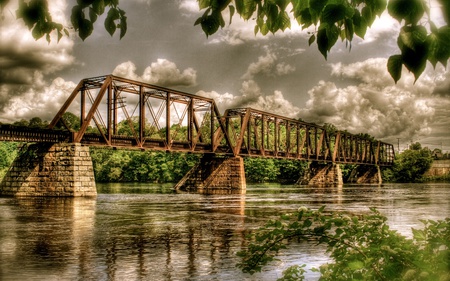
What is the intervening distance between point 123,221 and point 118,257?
34.0 ft

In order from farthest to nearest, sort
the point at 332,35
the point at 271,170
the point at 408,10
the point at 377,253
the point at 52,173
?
the point at 271,170 < the point at 52,173 < the point at 377,253 < the point at 332,35 < the point at 408,10

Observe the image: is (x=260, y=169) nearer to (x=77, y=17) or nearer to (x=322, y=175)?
(x=322, y=175)

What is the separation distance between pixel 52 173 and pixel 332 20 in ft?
146

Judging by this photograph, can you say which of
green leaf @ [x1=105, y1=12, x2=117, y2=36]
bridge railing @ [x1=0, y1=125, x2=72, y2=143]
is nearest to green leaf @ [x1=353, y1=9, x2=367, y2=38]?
green leaf @ [x1=105, y1=12, x2=117, y2=36]

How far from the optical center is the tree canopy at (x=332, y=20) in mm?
2424

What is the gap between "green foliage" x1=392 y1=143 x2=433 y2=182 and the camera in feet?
463

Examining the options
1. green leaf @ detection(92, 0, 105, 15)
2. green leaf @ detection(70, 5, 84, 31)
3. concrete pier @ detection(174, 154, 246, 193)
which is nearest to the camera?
green leaf @ detection(70, 5, 84, 31)

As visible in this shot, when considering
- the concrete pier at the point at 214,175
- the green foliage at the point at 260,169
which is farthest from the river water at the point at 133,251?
the green foliage at the point at 260,169

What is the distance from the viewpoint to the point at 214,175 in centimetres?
7025

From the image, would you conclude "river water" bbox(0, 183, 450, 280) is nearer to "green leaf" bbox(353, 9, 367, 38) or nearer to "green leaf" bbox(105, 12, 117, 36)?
"green leaf" bbox(105, 12, 117, 36)

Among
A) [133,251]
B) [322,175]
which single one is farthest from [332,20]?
[322,175]

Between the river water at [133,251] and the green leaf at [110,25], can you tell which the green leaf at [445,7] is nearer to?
the green leaf at [110,25]

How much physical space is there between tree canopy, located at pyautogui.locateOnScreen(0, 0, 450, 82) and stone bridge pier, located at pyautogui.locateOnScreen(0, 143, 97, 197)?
40.5m

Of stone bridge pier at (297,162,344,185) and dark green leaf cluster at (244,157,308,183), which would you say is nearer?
stone bridge pier at (297,162,344,185)
